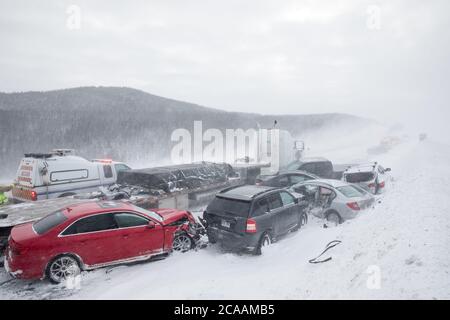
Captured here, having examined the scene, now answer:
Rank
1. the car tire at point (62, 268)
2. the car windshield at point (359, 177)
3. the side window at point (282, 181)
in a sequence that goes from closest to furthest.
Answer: the car tire at point (62, 268) → the side window at point (282, 181) → the car windshield at point (359, 177)

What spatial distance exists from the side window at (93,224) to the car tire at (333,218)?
695 centimetres

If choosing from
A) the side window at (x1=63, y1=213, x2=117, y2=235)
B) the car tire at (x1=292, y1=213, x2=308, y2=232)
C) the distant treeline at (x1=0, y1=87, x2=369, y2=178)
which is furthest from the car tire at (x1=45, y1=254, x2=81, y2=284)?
the distant treeline at (x1=0, y1=87, x2=369, y2=178)

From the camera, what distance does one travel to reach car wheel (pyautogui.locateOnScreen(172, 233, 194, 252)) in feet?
27.9

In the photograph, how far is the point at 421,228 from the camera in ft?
23.6

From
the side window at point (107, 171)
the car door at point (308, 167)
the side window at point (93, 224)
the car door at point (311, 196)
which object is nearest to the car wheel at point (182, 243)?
the side window at point (93, 224)

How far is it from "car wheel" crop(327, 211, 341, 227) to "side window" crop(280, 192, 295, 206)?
1668 mm

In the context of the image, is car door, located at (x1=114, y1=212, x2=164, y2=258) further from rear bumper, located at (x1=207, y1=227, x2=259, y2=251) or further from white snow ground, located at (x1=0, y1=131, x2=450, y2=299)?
rear bumper, located at (x1=207, y1=227, x2=259, y2=251)

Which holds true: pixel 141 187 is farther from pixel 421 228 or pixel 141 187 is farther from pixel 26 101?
pixel 26 101

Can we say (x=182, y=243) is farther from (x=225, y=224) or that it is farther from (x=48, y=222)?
(x=48, y=222)

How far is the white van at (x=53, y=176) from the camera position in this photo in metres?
10.9

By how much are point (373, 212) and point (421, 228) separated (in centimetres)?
265

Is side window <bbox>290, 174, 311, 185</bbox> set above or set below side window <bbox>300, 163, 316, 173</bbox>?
below

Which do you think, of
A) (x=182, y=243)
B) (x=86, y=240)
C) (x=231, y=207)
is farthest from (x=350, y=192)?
(x=86, y=240)

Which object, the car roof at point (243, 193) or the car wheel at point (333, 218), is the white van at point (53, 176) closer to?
the car roof at point (243, 193)
